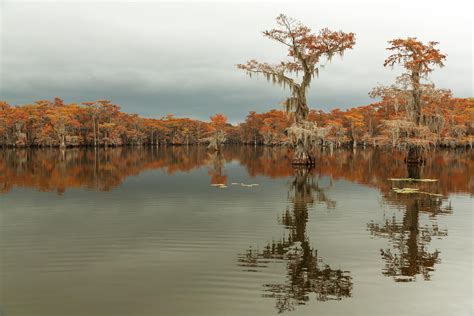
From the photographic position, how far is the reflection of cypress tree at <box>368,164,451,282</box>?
8805mm

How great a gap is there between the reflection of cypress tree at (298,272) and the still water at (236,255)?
3cm

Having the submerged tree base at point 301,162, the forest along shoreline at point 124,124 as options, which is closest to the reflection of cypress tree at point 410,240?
the submerged tree base at point 301,162

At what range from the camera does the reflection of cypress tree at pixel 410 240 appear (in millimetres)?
8805

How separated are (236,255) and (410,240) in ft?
18.9

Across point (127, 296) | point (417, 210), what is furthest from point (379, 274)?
point (417, 210)

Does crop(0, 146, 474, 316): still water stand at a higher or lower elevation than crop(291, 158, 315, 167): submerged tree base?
lower

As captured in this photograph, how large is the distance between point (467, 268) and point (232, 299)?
6222 mm

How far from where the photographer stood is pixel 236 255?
9.94 meters

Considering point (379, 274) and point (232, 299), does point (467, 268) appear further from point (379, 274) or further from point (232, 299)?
point (232, 299)

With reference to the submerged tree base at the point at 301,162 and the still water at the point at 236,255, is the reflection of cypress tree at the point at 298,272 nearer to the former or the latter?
the still water at the point at 236,255

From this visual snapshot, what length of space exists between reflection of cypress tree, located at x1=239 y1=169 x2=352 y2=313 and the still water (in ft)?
0.10

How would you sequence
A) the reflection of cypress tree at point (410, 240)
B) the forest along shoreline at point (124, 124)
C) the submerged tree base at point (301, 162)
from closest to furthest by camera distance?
the reflection of cypress tree at point (410, 240) < the submerged tree base at point (301, 162) < the forest along shoreline at point (124, 124)

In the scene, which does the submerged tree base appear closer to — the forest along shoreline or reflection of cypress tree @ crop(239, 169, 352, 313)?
reflection of cypress tree @ crop(239, 169, 352, 313)

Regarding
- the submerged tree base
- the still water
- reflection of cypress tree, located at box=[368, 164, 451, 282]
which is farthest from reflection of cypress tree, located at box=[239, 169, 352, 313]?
the submerged tree base
